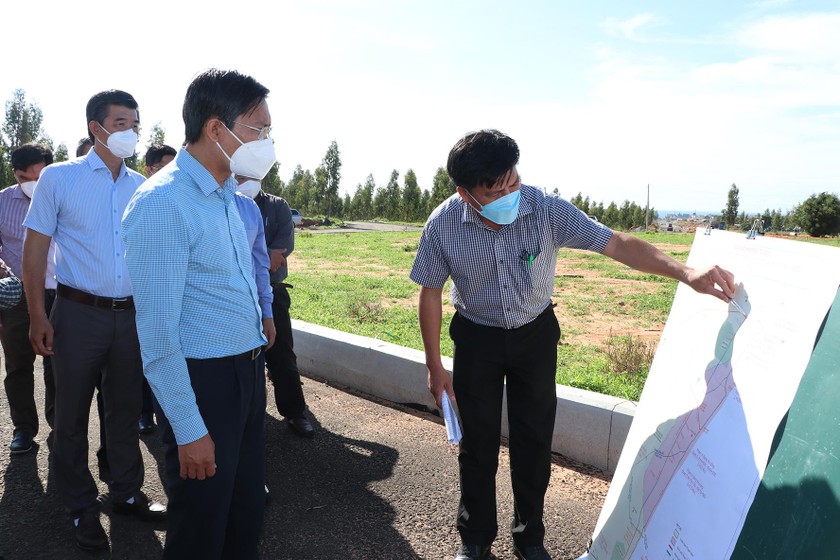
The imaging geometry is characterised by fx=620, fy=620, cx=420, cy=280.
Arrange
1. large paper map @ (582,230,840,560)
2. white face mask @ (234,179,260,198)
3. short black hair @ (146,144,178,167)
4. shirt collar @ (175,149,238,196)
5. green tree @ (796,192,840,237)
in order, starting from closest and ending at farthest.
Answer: large paper map @ (582,230,840,560), shirt collar @ (175,149,238,196), white face mask @ (234,179,260,198), short black hair @ (146,144,178,167), green tree @ (796,192,840,237)

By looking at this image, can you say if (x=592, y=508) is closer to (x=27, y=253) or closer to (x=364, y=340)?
(x=364, y=340)

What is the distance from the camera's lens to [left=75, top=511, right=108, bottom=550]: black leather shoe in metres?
3.06

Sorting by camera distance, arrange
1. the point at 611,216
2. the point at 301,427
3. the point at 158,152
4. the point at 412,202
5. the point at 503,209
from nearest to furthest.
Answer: the point at 503,209 → the point at 301,427 → the point at 158,152 → the point at 412,202 → the point at 611,216

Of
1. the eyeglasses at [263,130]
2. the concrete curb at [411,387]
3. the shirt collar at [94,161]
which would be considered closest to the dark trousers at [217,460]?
the eyeglasses at [263,130]

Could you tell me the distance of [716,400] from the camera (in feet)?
6.58

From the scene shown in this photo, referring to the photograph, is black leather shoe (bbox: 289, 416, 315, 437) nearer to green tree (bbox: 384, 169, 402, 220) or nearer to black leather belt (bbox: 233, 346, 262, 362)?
black leather belt (bbox: 233, 346, 262, 362)

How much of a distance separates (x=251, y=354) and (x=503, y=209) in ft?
3.97

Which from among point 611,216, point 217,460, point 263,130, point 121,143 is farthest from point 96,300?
point 611,216

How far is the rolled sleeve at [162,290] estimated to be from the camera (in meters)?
1.85

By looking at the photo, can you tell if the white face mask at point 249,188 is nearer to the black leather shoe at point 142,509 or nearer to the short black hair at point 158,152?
the short black hair at point 158,152

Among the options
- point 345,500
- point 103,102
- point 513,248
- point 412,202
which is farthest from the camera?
point 412,202

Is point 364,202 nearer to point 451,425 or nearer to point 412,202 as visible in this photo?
point 412,202

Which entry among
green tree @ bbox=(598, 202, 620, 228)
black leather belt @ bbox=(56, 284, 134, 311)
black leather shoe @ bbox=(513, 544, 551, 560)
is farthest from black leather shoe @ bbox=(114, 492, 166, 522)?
green tree @ bbox=(598, 202, 620, 228)

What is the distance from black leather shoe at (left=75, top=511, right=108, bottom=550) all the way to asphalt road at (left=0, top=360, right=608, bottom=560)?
0.17 ft
